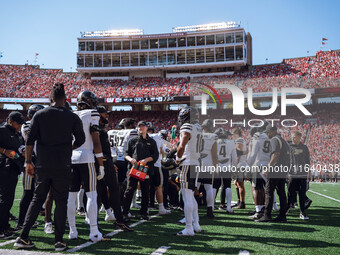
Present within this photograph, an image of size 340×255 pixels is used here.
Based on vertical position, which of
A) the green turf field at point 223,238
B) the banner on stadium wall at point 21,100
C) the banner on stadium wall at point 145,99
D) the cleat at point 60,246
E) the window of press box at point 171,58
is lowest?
the green turf field at point 223,238

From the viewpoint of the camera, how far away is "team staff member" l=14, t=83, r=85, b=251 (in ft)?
13.1

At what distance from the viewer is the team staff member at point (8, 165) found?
4.82m

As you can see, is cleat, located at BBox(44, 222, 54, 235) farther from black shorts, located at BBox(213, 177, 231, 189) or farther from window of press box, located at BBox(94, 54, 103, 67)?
window of press box, located at BBox(94, 54, 103, 67)

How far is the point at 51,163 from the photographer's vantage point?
3998 mm

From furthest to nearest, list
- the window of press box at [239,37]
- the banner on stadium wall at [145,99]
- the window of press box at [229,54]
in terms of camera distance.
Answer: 1. the window of press box at [239,37]
2. the window of press box at [229,54]
3. the banner on stadium wall at [145,99]

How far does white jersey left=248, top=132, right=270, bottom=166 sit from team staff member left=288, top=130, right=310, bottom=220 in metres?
0.65

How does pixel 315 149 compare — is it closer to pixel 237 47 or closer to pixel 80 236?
pixel 237 47

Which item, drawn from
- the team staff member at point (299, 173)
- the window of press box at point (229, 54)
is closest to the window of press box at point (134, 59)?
the window of press box at point (229, 54)

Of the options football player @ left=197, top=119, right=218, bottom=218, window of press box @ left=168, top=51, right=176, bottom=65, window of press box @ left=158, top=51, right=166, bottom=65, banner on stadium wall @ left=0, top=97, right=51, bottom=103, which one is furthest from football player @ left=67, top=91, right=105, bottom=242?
window of press box @ left=158, top=51, right=166, bottom=65

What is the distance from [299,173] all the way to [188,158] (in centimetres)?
332

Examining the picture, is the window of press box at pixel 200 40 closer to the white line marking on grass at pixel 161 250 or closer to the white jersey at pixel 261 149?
the white jersey at pixel 261 149

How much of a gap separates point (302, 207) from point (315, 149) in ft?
72.7

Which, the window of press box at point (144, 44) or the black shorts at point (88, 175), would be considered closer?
the black shorts at point (88, 175)

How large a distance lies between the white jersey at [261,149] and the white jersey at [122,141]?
9.23 ft
